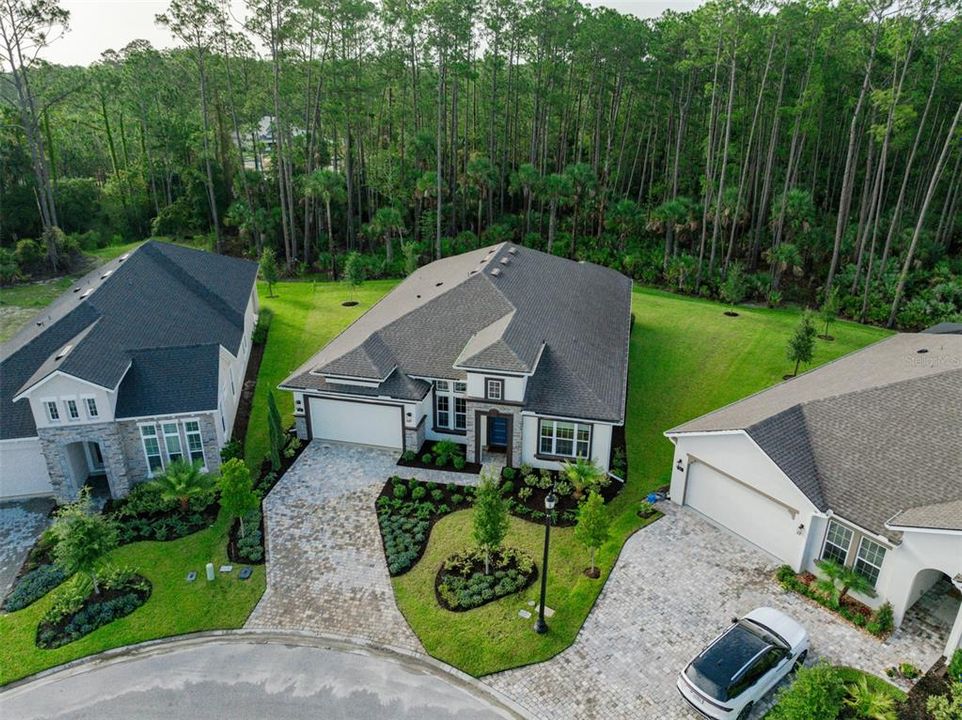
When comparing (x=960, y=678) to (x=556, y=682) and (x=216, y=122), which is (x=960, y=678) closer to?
(x=556, y=682)

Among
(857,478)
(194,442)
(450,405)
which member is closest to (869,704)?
(857,478)

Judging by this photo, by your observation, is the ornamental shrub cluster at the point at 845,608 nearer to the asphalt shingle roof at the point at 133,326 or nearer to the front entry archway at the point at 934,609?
the front entry archway at the point at 934,609

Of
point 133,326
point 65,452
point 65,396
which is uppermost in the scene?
point 133,326

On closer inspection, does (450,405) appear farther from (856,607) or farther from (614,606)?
(856,607)

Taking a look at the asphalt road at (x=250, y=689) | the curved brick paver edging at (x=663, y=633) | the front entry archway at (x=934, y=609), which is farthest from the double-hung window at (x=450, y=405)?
the front entry archway at (x=934, y=609)

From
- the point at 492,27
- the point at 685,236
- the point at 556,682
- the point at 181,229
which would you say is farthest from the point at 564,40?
the point at 556,682

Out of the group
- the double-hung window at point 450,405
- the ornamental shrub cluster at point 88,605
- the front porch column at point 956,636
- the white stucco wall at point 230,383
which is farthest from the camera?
the double-hung window at point 450,405
